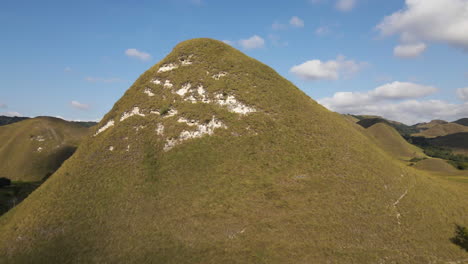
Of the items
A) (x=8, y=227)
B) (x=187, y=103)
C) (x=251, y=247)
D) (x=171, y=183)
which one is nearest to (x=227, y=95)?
(x=187, y=103)

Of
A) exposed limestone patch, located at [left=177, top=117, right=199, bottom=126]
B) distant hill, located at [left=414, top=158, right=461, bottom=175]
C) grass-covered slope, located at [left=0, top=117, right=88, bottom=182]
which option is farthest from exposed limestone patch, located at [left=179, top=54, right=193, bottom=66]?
distant hill, located at [left=414, top=158, right=461, bottom=175]

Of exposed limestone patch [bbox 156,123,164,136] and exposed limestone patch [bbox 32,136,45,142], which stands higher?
exposed limestone patch [bbox 32,136,45,142]

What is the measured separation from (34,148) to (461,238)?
21048cm

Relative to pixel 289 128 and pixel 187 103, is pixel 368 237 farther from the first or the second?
pixel 187 103

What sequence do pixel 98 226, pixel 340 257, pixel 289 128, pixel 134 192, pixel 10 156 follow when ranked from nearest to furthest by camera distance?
pixel 340 257 < pixel 98 226 < pixel 134 192 < pixel 289 128 < pixel 10 156

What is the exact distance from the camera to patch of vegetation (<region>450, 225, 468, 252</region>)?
37.7 metres

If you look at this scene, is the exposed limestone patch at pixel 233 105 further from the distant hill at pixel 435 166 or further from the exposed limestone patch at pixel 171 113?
the distant hill at pixel 435 166

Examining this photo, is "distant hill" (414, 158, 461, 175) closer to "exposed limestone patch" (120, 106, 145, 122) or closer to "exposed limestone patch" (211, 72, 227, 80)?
"exposed limestone patch" (211, 72, 227, 80)

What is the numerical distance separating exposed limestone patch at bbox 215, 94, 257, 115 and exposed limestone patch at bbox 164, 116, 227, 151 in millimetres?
4690

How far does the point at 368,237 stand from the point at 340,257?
22.1ft

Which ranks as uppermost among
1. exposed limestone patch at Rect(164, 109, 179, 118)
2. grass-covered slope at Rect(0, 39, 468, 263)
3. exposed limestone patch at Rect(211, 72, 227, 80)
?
exposed limestone patch at Rect(211, 72, 227, 80)

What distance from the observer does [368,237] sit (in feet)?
118

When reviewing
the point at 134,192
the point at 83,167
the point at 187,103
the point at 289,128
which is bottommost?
A: the point at 134,192

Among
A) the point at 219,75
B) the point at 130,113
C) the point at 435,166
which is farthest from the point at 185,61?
the point at 435,166
